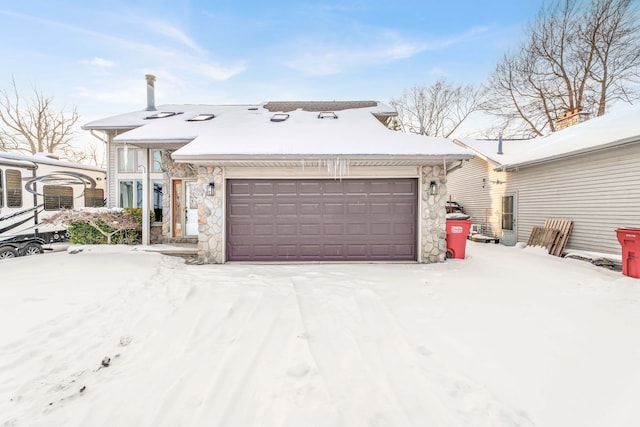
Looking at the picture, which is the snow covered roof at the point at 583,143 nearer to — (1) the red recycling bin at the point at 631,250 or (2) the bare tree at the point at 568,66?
(1) the red recycling bin at the point at 631,250

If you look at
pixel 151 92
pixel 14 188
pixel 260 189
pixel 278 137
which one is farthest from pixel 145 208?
pixel 151 92

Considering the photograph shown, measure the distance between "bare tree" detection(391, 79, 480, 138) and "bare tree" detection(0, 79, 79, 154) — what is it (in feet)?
71.6

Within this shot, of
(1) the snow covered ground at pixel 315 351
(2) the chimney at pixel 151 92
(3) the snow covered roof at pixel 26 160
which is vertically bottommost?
(1) the snow covered ground at pixel 315 351

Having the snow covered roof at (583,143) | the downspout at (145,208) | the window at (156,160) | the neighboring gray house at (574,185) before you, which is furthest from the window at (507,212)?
the window at (156,160)

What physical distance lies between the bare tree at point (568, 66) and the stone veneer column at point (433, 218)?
1140cm

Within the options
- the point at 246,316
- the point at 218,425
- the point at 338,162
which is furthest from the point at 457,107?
the point at 218,425

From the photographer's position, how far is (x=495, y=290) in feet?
14.6

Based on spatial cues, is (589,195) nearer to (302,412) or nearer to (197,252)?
(302,412)

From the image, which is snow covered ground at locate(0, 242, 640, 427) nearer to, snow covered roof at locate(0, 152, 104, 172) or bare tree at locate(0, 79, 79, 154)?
snow covered roof at locate(0, 152, 104, 172)

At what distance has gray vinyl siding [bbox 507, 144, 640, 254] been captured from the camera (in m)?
6.18

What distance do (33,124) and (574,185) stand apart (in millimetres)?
25920

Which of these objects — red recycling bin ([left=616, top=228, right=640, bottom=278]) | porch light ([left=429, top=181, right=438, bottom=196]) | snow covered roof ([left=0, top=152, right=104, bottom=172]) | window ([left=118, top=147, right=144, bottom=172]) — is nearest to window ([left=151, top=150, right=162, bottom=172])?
window ([left=118, top=147, right=144, bottom=172])

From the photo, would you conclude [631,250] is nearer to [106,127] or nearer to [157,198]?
[157,198]

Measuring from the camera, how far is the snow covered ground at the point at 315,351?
1.89 m
